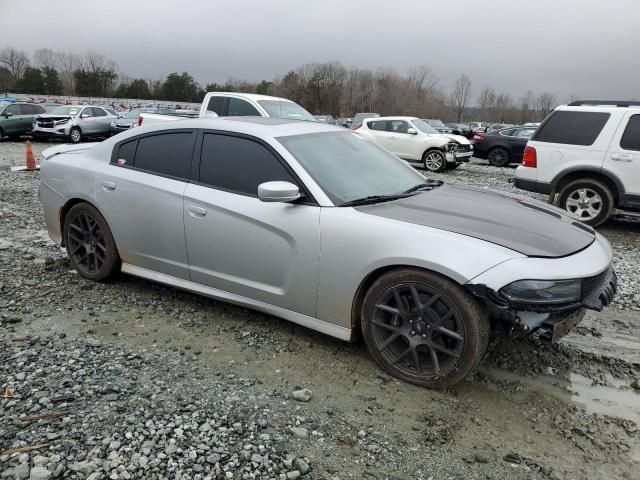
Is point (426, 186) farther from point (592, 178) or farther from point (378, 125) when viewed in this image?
point (378, 125)

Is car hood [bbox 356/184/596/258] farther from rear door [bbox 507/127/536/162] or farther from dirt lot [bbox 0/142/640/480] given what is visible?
rear door [bbox 507/127/536/162]

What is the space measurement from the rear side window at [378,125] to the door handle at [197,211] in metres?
13.2

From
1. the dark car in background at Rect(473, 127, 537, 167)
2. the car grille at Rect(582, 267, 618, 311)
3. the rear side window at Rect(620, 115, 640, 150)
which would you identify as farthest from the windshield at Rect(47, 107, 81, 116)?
the car grille at Rect(582, 267, 618, 311)

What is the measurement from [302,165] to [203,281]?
122 cm

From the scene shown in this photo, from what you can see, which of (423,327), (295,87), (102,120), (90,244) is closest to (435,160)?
(90,244)

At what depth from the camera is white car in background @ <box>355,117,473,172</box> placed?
15.2 metres

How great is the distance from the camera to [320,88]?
255ft

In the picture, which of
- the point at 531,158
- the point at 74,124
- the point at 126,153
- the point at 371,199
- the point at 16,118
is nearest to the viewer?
the point at 371,199

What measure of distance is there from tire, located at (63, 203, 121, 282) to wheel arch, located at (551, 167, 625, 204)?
6.77 m

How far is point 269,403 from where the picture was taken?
289cm

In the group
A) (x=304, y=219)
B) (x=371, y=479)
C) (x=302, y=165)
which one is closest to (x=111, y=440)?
(x=371, y=479)

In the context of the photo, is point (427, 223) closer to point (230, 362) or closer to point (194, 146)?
point (230, 362)

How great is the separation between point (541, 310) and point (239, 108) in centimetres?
891

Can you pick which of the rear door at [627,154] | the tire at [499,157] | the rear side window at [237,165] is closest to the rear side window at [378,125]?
the tire at [499,157]
